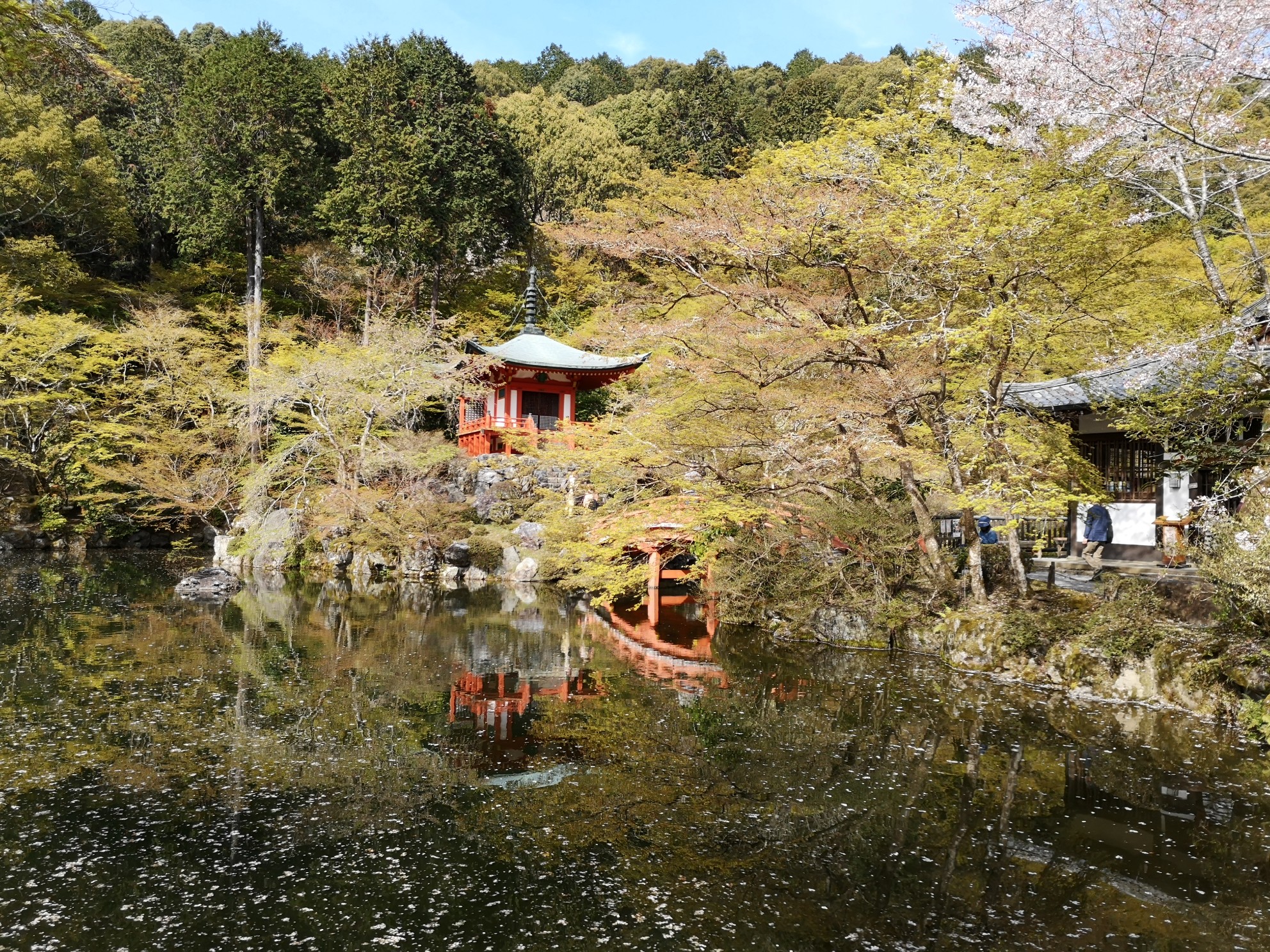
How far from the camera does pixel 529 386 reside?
21.2 m

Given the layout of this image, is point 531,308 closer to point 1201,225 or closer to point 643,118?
point 643,118

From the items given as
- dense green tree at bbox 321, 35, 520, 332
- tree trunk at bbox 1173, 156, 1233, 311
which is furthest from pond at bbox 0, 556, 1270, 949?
dense green tree at bbox 321, 35, 520, 332

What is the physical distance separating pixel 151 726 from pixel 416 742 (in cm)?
221

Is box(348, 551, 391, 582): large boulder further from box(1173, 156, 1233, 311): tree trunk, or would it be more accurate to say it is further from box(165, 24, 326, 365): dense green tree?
box(1173, 156, 1233, 311): tree trunk

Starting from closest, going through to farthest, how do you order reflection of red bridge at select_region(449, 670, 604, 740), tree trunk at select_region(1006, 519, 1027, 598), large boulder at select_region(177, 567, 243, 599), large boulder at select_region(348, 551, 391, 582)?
reflection of red bridge at select_region(449, 670, 604, 740) → tree trunk at select_region(1006, 519, 1027, 598) → large boulder at select_region(177, 567, 243, 599) → large boulder at select_region(348, 551, 391, 582)

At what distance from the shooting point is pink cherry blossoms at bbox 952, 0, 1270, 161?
6.08 meters

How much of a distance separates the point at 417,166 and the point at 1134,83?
20315 mm

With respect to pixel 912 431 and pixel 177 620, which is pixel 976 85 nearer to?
pixel 912 431

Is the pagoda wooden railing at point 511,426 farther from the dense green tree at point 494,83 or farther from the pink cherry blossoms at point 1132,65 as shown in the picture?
the dense green tree at point 494,83

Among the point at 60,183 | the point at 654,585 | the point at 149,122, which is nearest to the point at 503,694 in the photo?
the point at 654,585

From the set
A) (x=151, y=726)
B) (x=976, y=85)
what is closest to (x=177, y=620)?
(x=151, y=726)

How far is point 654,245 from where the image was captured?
10.6m

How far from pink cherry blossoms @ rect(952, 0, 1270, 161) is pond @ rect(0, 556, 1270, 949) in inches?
176

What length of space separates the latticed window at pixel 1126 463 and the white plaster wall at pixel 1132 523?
0.10 meters
